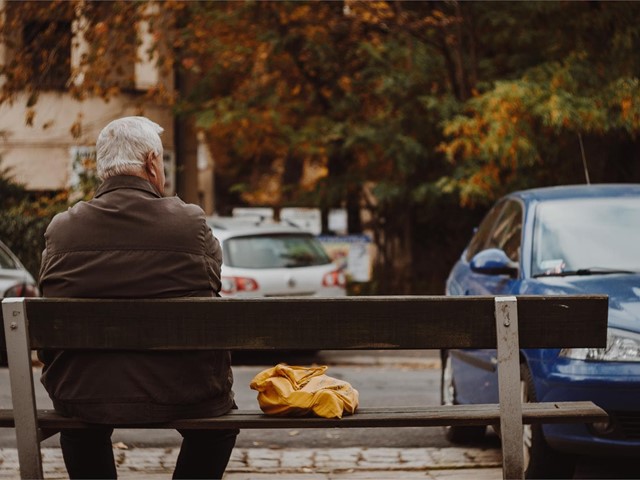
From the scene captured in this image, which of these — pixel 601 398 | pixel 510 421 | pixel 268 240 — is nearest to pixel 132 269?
pixel 510 421

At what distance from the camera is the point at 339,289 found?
14758 millimetres

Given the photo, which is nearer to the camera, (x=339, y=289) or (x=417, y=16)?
(x=339, y=289)

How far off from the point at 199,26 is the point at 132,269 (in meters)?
16.6

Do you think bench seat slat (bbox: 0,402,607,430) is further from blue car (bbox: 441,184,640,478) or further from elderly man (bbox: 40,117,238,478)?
blue car (bbox: 441,184,640,478)

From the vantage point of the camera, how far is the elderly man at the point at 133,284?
409cm

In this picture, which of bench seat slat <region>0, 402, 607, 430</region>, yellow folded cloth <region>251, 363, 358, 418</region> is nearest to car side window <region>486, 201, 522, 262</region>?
bench seat slat <region>0, 402, 607, 430</region>

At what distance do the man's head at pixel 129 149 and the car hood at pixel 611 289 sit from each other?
8.97ft

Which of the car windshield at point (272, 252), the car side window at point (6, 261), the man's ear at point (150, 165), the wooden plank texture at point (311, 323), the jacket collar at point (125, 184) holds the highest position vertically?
the man's ear at point (150, 165)

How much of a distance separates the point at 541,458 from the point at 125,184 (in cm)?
302

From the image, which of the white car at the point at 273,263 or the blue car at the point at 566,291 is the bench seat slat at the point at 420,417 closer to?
the blue car at the point at 566,291

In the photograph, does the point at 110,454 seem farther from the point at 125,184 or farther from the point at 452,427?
the point at 452,427

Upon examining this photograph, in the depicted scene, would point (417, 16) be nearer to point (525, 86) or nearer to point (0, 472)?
point (525, 86)

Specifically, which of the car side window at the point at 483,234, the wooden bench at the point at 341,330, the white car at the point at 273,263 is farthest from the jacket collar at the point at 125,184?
the white car at the point at 273,263

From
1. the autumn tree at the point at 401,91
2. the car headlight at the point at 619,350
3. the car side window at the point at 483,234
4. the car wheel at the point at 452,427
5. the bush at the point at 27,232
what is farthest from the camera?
the bush at the point at 27,232
